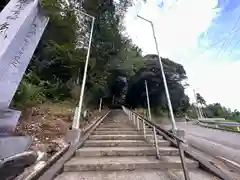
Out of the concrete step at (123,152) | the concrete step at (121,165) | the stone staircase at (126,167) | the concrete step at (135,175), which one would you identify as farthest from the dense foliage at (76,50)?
the concrete step at (135,175)

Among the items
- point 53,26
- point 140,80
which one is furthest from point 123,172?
point 140,80

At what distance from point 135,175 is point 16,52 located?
230 cm

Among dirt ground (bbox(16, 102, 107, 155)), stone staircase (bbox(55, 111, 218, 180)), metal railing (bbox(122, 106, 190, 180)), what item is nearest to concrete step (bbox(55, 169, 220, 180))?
stone staircase (bbox(55, 111, 218, 180))

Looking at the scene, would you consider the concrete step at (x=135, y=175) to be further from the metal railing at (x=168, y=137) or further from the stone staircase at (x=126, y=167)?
the metal railing at (x=168, y=137)

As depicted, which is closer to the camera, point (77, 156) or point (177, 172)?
point (177, 172)

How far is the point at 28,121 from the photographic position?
4.42 meters

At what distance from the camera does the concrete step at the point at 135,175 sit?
105 inches

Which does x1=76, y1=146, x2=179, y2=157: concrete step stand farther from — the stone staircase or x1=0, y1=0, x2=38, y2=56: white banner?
x1=0, y1=0, x2=38, y2=56: white banner

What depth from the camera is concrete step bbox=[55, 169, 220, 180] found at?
268 cm

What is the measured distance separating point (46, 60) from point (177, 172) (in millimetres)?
9874

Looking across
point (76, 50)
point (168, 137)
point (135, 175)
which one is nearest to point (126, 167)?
point (135, 175)

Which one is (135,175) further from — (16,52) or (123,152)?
(16,52)

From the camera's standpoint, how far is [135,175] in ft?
9.16

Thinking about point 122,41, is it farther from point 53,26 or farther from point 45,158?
point 45,158
